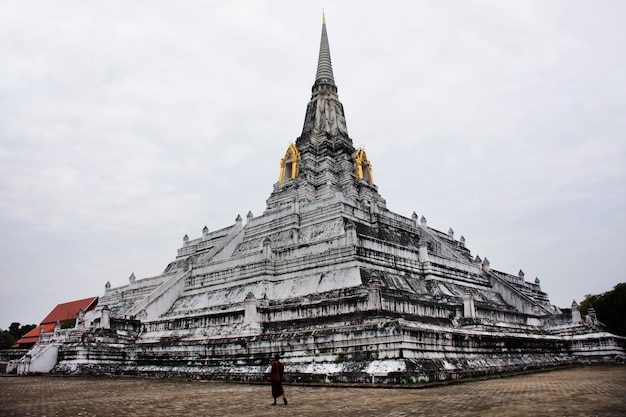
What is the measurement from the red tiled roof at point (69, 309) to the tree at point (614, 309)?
1589 inches

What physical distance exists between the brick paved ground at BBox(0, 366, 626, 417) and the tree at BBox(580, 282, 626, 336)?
22078 millimetres

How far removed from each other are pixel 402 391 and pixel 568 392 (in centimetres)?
359

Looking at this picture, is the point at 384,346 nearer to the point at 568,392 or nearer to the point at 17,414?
the point at 568,392

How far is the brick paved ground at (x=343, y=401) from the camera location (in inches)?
329

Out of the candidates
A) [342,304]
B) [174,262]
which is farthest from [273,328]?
[174,262]

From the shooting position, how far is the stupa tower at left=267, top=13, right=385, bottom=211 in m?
31.5

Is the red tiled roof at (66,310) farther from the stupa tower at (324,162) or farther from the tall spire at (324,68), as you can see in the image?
the tall spire at (324,68)

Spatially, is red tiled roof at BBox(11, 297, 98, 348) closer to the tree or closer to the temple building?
the temple building

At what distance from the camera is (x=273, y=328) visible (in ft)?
61.5

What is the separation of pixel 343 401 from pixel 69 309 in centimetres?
4291

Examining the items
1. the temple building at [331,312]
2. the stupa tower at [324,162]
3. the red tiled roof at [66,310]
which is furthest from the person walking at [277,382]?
the red tiled roof at [66,310]

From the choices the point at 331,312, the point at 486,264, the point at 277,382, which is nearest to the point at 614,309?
the point at 486,264

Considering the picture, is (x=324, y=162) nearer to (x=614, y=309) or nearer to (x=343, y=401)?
(x=614, y=309)

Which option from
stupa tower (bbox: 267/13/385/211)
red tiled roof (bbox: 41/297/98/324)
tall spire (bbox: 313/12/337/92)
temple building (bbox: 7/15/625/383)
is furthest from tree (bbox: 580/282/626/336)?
red tiled roof (bbox: 41/297/98/324)
